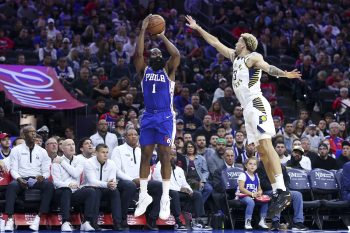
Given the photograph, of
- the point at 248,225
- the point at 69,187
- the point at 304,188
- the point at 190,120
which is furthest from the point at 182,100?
the point at 69,187

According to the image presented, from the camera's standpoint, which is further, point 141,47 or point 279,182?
point 279,182

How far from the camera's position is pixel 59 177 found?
1722cm

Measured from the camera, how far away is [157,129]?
45.5 ft

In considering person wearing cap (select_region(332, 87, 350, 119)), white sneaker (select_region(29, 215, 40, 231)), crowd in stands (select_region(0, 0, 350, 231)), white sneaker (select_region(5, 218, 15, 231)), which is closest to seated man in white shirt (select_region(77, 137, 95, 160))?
crowd in stands (select_region(0, 0, 350, 231))

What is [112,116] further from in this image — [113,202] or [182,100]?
[113,202]

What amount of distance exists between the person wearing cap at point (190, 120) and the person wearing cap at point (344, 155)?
11.4 feet

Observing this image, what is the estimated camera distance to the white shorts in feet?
45.5

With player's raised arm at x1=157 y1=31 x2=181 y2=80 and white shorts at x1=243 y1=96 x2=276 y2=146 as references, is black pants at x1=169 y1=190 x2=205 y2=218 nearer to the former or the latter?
white shorts at x1=243 y1=96 x2=276 y2=146

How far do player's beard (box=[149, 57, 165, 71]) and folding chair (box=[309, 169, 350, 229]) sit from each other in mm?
6753

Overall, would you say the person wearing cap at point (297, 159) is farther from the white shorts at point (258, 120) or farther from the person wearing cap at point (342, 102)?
the white shorts at point (258, 120)

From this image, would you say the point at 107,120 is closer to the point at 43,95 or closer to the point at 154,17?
the point at 43,95

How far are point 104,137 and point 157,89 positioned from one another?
19.9 feet

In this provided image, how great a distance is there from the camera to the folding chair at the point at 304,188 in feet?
63.0

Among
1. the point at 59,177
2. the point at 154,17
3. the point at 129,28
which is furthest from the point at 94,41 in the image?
the point at 154,17
